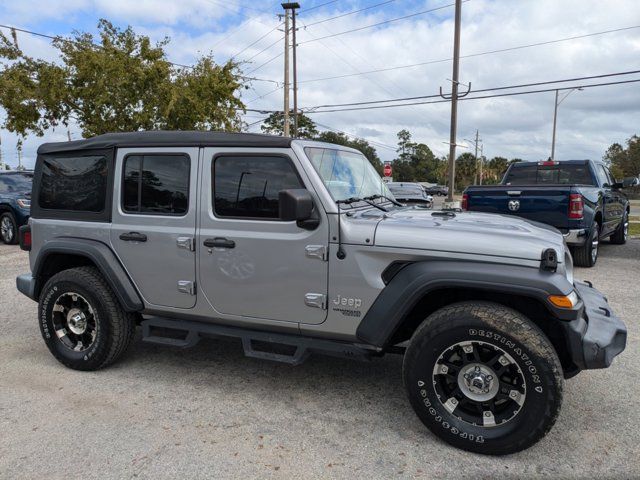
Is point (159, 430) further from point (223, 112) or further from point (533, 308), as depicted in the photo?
point (223, 112)

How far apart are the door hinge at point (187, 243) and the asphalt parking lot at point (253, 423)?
106cm

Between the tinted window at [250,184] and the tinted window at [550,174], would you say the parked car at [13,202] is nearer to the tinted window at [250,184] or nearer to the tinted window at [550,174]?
the tinted window at [250,184]

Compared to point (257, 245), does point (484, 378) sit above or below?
below

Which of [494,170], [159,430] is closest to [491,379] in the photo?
[159,430]

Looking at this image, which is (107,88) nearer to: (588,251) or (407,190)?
(407,190)

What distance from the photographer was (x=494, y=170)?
104000 millimetres

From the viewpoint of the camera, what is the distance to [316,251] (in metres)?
3.24

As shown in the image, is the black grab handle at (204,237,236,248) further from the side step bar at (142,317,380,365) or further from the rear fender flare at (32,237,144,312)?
the rear fender flare at (32,237,144,312)

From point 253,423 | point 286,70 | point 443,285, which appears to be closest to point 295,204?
point 443,285

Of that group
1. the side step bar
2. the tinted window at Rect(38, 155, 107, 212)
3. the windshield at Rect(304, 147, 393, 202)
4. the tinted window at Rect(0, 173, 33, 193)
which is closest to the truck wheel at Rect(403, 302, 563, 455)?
the side step bar

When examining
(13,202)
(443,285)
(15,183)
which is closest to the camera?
(443,285)

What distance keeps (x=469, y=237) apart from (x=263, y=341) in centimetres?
161

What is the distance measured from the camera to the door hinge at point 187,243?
11.9 ft

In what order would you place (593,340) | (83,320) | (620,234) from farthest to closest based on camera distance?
(620,234)
(83,320)
(593,340)
